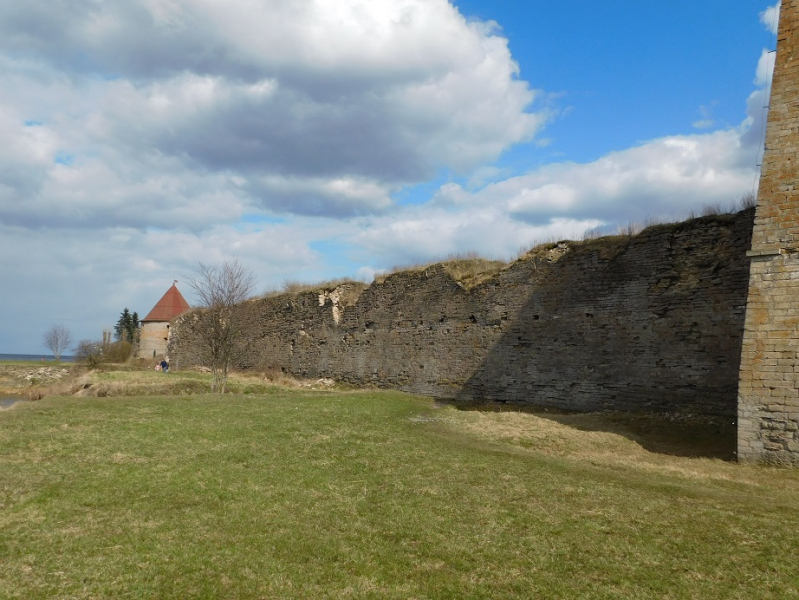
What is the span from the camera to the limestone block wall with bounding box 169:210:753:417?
12.6m

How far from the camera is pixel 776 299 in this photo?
9.29 meters

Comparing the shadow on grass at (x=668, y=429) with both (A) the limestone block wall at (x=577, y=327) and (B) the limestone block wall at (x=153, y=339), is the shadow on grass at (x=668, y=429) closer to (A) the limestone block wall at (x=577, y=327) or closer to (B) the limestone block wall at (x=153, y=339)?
(A) the limestone block wall at (x=577, y=327)

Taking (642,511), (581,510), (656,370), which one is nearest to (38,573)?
(581,510)

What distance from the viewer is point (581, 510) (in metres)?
6.14

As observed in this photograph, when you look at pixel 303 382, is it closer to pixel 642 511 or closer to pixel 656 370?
pixel 656 370

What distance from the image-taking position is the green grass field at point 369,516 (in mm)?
4398

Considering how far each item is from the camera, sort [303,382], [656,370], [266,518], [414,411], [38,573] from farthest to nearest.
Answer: [303,382] → [414,411] → [656,370] → [266,518] → [38,573]

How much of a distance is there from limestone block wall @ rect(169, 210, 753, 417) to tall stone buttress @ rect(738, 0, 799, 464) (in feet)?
9.45

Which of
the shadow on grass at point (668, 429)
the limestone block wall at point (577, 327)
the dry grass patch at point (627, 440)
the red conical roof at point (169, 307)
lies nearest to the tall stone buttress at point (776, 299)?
the dry grass patch at point (627, 440)

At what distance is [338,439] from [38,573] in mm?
5949

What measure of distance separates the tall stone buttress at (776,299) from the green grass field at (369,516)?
0.75 m

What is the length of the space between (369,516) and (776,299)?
25.4 ft

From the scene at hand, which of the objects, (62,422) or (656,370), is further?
(656,370)

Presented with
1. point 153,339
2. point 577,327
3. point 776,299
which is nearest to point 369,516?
point 776,299
